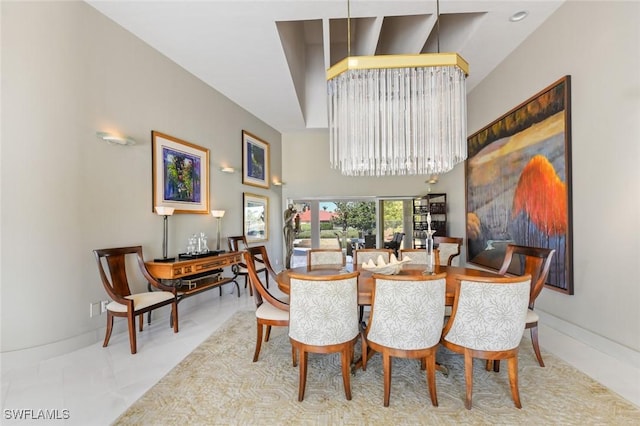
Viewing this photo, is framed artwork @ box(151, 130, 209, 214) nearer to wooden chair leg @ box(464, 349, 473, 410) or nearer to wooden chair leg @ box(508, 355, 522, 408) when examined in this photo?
wooden chair leg @ box(464, 349, 473, 410)

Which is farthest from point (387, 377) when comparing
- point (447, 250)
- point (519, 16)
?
point (519, 16)

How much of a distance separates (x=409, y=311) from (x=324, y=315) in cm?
58

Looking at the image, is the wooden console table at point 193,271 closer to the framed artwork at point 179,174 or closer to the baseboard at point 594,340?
the framed artwork at point 179,174

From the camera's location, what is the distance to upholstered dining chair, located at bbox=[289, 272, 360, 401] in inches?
75.0

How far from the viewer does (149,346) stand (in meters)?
2.88

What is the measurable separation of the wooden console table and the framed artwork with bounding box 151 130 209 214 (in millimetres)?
854

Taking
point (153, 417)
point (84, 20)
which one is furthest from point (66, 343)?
point (84, 20)

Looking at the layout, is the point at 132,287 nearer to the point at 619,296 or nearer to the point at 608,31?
the point at 619,296

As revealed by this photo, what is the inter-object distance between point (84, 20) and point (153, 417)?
12.5 feet

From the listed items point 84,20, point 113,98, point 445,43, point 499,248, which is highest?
point 445,43

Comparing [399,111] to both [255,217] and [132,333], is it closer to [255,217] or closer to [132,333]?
[132,333]

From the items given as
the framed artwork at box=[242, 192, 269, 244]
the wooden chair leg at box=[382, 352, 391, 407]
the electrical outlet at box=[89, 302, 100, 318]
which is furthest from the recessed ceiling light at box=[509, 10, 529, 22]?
the electrical outlet at box=[89, 302, 100, 318]

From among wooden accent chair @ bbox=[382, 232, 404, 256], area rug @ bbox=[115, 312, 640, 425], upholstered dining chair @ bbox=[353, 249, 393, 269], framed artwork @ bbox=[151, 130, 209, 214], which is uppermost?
framed artwork @ bbox=[151, 130, 209, 214]

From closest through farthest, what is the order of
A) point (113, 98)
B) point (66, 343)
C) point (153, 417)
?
point (153, 417) < point (66, 343) < point (113, 98)
